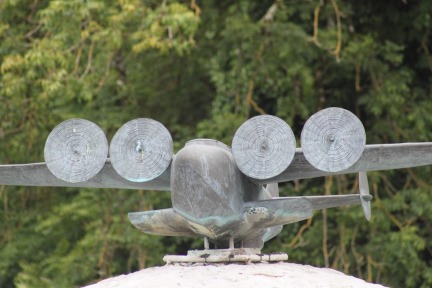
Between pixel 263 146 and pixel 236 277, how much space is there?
64 cm

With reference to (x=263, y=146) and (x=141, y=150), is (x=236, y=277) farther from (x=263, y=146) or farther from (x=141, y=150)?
(x=141, y=150)

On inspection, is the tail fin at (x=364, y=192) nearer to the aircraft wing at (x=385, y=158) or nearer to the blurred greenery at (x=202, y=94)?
the aircraft wing at (x=385, y=158)

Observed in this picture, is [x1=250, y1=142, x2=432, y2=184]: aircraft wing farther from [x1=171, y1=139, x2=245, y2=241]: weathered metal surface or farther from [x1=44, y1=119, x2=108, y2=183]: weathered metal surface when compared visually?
[x1=44, y1=119, x2=108, y2=183]: weathered metal surface

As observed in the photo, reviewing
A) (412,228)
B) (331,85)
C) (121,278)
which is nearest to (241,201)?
(121,278)

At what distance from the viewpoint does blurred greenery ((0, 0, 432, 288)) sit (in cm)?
1072

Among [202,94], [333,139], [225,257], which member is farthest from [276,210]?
[202,94]

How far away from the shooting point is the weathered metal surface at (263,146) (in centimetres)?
607

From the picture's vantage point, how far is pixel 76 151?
20.6 feet

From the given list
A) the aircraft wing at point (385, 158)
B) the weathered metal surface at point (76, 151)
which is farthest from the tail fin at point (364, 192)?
the weathered metal surface at point (76, 151)

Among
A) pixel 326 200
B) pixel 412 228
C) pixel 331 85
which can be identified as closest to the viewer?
pixel 326 200

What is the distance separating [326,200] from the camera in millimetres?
6949

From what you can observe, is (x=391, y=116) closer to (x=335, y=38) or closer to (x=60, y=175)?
(x=335, y=38)

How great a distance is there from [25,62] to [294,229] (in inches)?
104

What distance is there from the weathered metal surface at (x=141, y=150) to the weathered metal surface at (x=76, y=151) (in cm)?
10
